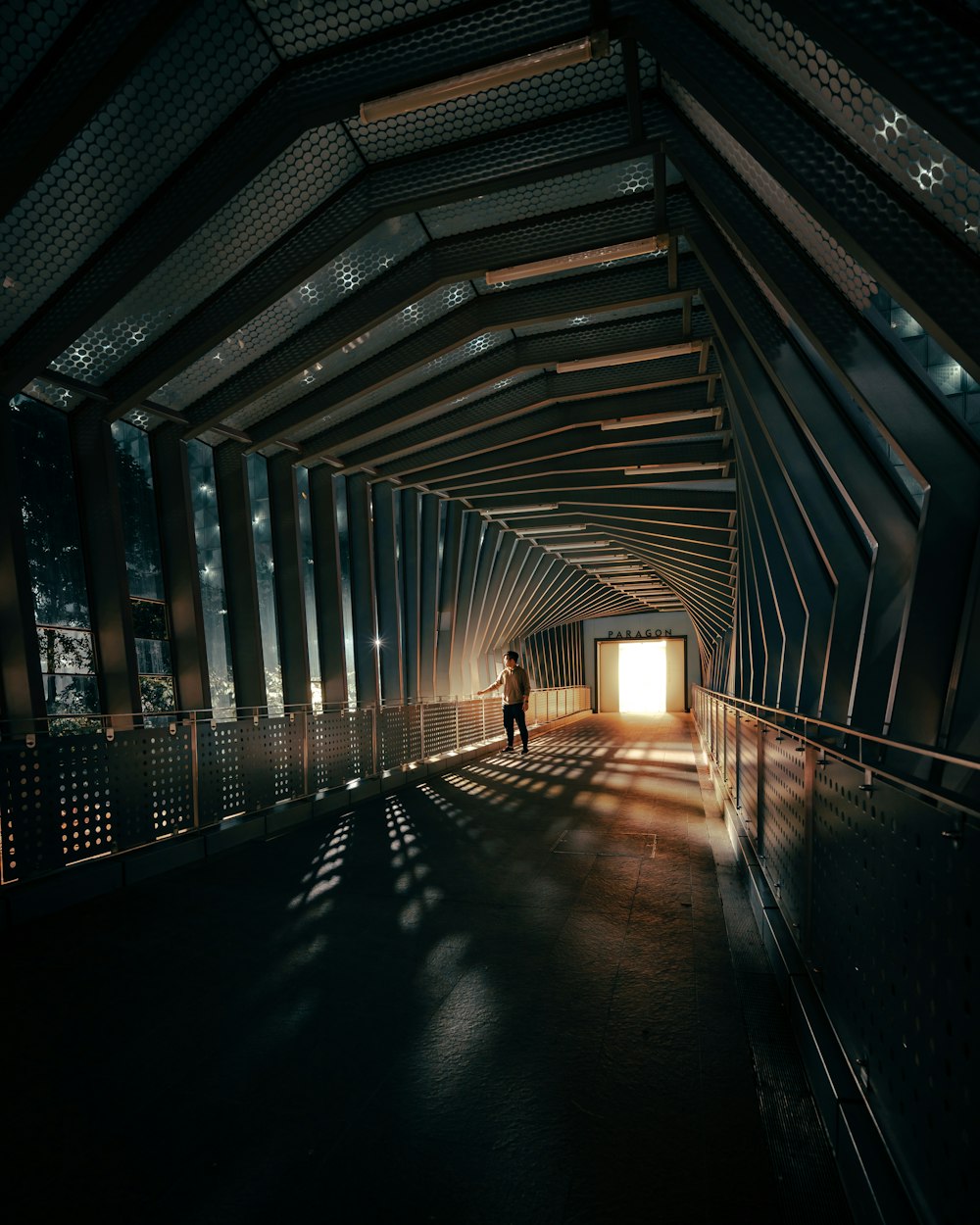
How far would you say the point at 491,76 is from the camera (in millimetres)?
5621

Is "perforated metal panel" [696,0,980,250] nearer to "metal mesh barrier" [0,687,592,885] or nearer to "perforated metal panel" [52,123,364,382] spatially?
"perforated metal panel" [52,123,364,382]

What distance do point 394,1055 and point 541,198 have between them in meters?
8.35

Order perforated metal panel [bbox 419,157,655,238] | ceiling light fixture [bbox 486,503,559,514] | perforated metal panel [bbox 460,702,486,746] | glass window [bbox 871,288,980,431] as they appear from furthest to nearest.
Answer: ceiling light fixture [bbox 486,503,559,514], perforated metal panel [bbox 460,702,486,746], perforated metal panel [bbox 419,157,655,238], glass window [bbox 871,288,980,431]

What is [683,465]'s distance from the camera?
15.3 meters

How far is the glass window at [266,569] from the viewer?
1346 centimetres

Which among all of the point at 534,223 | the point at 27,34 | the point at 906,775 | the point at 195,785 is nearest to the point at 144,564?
the point at 195,785

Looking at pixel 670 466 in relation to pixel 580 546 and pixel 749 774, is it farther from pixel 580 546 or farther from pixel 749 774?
pixel 580 546

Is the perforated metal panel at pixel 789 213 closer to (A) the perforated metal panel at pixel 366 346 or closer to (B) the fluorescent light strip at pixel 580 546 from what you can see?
(A) the perforated metal panel at pixel 366 346

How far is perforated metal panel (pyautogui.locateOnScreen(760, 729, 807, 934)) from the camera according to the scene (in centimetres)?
353

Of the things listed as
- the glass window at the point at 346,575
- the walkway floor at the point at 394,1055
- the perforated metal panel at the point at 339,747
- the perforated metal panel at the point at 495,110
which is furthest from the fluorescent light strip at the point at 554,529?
the walkway floor at the point at 394,1055

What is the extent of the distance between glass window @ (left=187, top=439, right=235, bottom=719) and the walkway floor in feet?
22.9

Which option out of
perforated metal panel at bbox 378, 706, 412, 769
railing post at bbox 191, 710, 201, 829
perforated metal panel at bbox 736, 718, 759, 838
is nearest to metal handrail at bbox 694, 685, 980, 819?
perforated metal panel at bbox 736, 718, 759, 838

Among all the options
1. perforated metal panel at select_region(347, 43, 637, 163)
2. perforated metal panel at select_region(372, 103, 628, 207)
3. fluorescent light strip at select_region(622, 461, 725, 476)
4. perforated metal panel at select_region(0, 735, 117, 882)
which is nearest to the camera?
perforated metal panel at select_region(0, 735, 117, 882)

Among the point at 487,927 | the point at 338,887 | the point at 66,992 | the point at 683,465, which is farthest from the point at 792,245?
the point at 683,465
